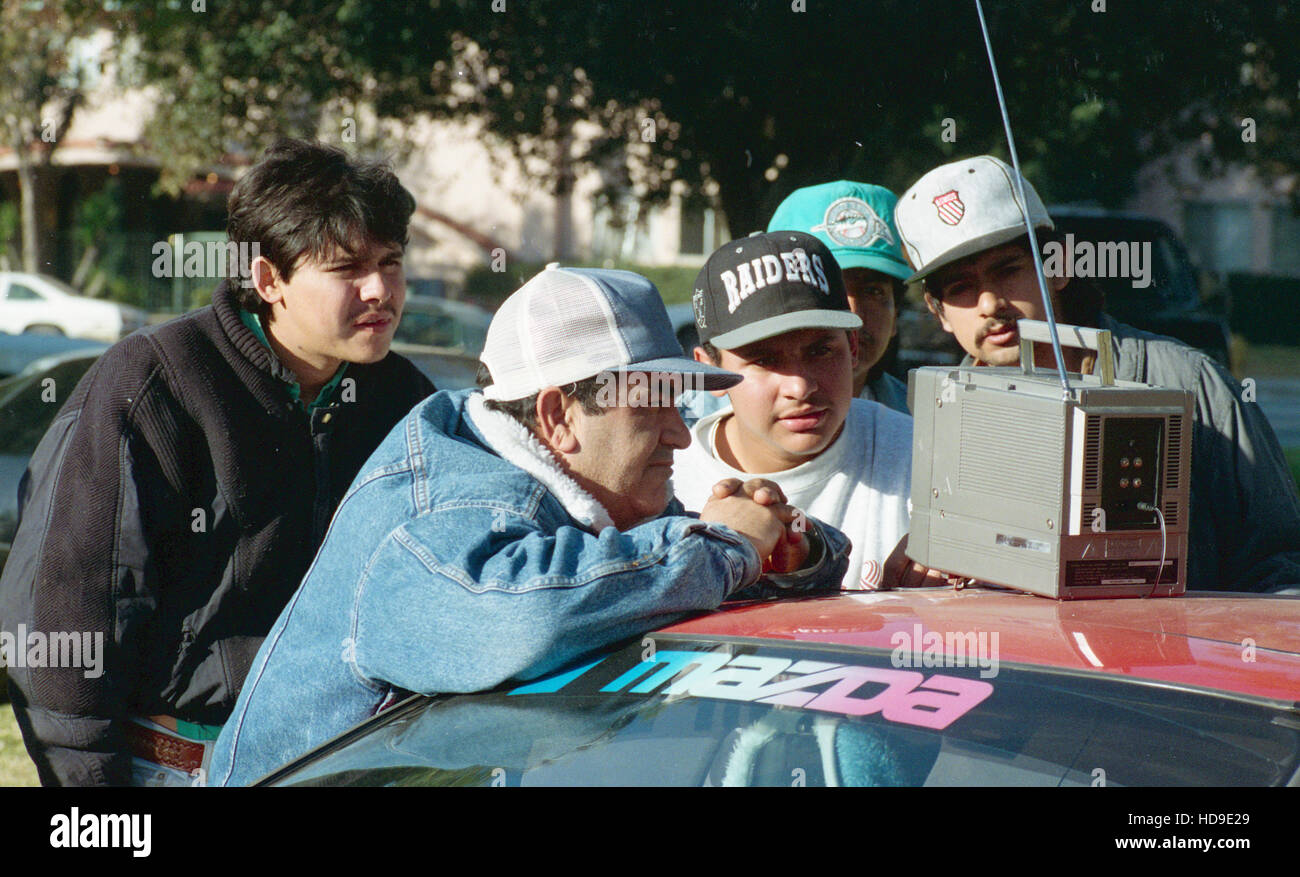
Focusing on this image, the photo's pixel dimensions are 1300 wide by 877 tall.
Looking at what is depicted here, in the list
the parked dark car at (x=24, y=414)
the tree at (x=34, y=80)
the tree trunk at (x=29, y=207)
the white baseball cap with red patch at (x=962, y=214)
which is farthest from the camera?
the tree trunk at (x=29, y=207)

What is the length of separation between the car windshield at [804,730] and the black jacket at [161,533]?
2.75ft

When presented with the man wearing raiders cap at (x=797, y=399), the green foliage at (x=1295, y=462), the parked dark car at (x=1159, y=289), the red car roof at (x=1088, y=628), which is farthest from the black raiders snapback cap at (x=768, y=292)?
the parked dark car at (x=1159, y=289)

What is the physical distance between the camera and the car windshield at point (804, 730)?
1.67 metres

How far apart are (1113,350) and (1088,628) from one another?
77 cm

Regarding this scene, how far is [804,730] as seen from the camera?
5.84 feet

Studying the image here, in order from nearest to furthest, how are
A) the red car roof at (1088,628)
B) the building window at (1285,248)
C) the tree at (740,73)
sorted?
the red car roof at (1088,628) < the tree at (740,73) < the building window at (1285,248)

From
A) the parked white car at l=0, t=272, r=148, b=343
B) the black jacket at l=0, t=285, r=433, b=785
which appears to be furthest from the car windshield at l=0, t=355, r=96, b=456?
the parked white car at l=0, t=272, r=148, b=343

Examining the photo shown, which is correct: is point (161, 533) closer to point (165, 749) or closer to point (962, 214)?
point (165, 749)

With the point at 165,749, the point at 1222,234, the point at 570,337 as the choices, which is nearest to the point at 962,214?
the point at 570,337

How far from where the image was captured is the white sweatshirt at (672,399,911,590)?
2.83 m

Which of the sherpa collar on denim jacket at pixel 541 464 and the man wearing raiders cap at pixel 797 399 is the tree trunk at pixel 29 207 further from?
the sherpa collar on denim jacket at pixel 541 464

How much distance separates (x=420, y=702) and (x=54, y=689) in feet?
3.42

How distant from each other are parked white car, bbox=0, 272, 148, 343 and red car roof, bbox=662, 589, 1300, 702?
25.0m

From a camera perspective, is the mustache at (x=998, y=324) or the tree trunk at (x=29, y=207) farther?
the tree trunk at (x=29, y=207)
